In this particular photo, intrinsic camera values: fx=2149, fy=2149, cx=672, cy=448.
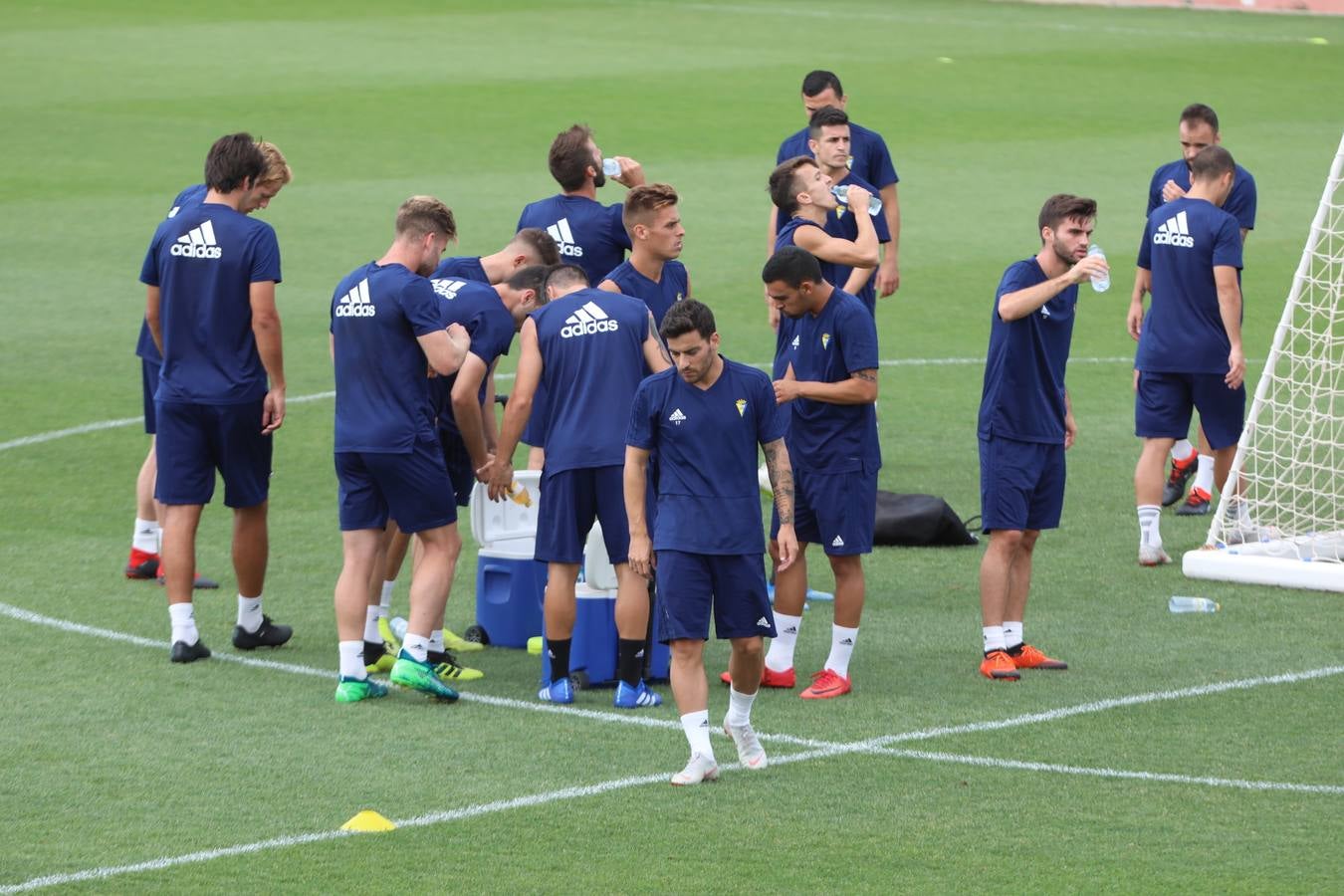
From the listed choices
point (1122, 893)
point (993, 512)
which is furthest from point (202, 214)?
point (1122, 893)

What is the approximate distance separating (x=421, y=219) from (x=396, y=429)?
93cm

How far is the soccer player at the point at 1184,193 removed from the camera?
13.5 metres

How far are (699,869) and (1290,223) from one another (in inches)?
734

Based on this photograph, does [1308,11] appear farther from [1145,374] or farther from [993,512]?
[993,512]

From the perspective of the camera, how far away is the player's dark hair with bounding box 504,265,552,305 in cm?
1026

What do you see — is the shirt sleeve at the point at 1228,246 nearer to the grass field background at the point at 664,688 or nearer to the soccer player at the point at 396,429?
the grass field background at the point at 664,688

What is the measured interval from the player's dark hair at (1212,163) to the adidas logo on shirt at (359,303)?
218 inches

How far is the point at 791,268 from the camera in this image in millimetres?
9344

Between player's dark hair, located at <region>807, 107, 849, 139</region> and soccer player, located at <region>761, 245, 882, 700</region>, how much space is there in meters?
2.72

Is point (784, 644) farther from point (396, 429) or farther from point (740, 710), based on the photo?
point (396, 429)

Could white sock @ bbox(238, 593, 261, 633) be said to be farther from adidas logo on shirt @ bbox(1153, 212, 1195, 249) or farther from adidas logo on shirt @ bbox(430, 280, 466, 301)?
adidas logo on shirt @ bbox(1153, 212, 1195, 249)

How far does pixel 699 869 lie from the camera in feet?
23.9

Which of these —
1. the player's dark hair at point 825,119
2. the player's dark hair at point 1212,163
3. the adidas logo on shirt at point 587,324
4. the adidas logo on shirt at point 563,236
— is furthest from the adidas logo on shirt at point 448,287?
the player's dark hair at point 1212,163

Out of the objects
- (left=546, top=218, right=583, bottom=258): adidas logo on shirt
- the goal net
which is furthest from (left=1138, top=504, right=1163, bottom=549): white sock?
(left=546, top=218, right=583, bottom=258): adidas logo on shirt
